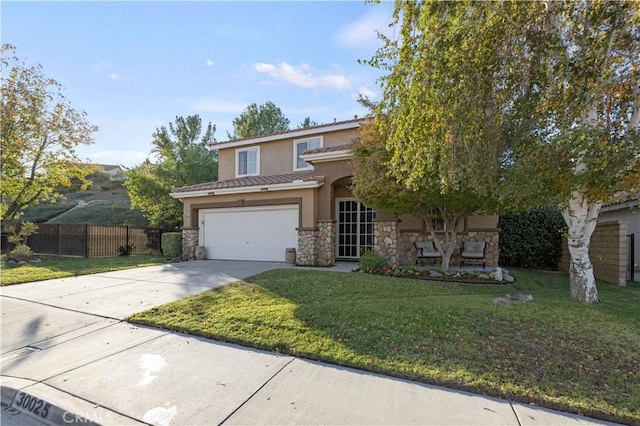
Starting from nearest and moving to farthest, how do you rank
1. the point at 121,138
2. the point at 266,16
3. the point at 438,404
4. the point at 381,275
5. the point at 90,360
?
1. the point at 438,404
2. the point at 90,360
3. the point at 266,16
4. the point at 381,275
5. the point at 121,138

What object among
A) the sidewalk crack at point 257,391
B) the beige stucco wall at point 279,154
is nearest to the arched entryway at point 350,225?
the beige stucco wall at point 279,154

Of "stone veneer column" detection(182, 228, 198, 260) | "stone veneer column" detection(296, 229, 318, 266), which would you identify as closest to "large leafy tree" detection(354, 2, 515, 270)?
"stone veneer column" detection(296, 229, 318, 266)

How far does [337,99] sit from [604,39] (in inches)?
291

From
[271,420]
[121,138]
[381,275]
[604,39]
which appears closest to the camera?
[271,420]

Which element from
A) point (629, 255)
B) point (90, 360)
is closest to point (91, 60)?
point (90, 360)

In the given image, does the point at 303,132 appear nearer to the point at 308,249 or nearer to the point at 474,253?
the point at 308,249

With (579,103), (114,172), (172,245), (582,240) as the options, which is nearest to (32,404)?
(579,103)

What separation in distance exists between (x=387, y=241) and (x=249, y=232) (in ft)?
19.5

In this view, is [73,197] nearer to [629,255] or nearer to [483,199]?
[483,199]

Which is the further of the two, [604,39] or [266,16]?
[266,16]

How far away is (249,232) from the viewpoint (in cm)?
1434

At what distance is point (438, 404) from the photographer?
3.23 meters

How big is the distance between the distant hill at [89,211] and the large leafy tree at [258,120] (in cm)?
1076

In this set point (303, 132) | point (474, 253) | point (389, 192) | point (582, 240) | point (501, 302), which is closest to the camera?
point (501, 302)
